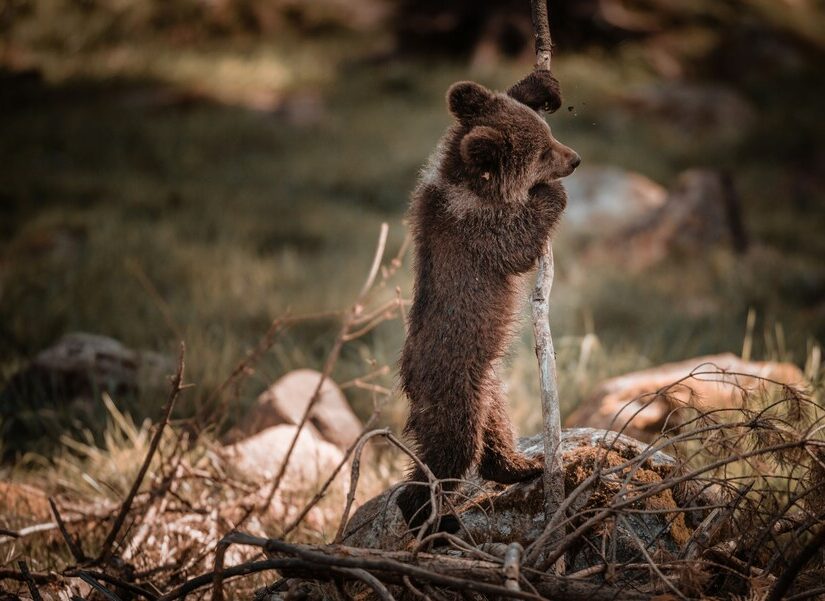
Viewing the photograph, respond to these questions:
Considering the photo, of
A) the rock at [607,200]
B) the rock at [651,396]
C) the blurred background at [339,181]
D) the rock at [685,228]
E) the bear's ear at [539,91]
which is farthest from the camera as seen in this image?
the rock at [607,200]

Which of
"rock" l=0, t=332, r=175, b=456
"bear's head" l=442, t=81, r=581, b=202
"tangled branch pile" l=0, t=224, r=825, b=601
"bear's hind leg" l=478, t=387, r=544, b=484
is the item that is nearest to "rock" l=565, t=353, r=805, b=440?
"tangled branch pile" l=0, t=224, r=825, b=601

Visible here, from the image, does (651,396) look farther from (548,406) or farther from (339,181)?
(339,181)

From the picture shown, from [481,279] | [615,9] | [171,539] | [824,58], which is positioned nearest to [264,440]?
[171,539]

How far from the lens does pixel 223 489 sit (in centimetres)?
324

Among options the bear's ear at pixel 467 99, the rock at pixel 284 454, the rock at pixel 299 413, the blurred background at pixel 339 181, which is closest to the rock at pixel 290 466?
the rock at pixel 284 454

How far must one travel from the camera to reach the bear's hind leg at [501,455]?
234 centimetres

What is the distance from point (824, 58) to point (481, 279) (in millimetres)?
12121

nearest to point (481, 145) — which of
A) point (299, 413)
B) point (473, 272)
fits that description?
point (473, 272)

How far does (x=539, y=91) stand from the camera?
8.16 ft

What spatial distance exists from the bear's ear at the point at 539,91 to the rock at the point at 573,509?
3.66 feet

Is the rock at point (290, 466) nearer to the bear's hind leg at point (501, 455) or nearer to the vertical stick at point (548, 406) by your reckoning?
the bear's hind leg at point (501, 455)

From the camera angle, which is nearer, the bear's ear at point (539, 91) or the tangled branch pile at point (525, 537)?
the tangled branch pile at point (525, 537)

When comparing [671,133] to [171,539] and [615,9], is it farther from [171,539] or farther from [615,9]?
[171,539]

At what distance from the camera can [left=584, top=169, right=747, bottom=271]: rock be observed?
22.3 feet
